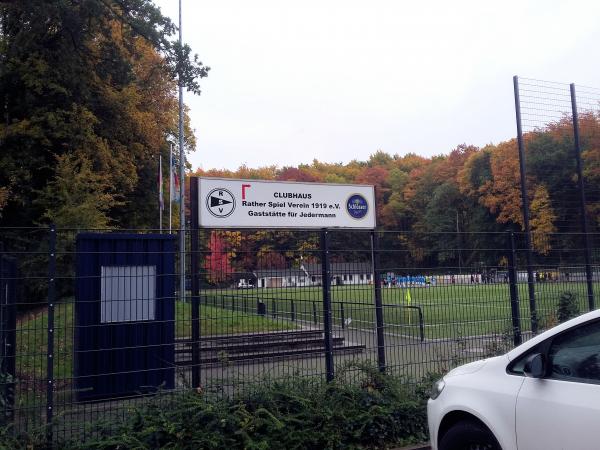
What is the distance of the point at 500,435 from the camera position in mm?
4121

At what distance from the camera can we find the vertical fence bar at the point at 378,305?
7.13 metres

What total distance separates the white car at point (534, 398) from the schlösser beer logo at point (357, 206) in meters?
3.09

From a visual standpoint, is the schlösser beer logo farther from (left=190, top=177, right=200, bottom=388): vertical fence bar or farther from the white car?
the white car

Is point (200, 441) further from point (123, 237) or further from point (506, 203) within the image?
point (506, 203)

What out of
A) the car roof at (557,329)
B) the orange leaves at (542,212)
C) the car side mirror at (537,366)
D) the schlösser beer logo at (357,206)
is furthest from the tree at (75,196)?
the car side mirror at (537,366)

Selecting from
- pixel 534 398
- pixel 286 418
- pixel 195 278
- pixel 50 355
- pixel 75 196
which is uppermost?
pixel 75 196

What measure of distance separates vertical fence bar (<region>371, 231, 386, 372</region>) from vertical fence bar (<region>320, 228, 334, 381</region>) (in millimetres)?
702

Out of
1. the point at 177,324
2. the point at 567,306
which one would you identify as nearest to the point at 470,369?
the point at 177,324

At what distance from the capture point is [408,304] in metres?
7.41

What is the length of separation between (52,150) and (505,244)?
24.9 meters

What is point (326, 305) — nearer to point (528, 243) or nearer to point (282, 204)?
point (282, 204)

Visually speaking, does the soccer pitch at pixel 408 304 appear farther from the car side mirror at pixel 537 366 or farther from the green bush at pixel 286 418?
the car side mirror at pixel 537 366

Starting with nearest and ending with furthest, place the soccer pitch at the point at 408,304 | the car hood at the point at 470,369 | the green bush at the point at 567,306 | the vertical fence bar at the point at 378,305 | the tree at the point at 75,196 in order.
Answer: the car hood at the point at 470,369, the soccer pitch at the point at 408,304, the vertical fence bar at the point at 378,305, the green bush at the point at 567,306, the tree at the point at 75,196

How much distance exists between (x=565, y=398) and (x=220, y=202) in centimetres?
417
